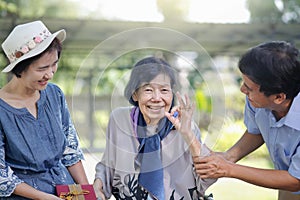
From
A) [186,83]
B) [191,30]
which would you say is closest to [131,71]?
[186,83]

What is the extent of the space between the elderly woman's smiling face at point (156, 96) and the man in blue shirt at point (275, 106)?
223mm

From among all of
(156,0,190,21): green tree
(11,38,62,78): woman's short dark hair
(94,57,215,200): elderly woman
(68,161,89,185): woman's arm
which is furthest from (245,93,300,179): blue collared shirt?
(156,0,190,21): green tree

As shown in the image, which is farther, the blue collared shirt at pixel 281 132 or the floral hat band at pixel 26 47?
the blue collared shirt at pixel 281 132

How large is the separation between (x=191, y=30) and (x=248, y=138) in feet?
16.5

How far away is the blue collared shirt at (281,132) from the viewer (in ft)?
6.98

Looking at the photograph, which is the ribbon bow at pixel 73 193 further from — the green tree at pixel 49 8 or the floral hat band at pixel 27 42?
the green tree at pixel 49 8

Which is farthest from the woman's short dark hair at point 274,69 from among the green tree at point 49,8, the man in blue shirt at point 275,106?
the green tree at point 49,8

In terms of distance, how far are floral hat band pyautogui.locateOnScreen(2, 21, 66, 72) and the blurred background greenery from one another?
288mm

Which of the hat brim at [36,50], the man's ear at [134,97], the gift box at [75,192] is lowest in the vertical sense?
the gift box at [75,192]

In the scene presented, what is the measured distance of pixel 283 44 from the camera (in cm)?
215

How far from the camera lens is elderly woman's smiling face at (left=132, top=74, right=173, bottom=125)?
2.07m

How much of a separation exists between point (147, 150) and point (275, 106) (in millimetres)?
511

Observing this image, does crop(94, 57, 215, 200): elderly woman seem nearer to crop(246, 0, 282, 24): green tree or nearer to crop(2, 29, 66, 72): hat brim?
crop(2, 29, 66, 72): hat brim

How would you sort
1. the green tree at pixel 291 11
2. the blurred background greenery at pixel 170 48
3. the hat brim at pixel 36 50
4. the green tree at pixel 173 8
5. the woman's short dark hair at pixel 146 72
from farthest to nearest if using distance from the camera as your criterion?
the green tree at pixel 291 11, the green tree at pixel 173 8, the blurred background greenery at pixel 170 48, the woman's short dark hair at pixel 146 72, the hat brim at pixel 36 50
